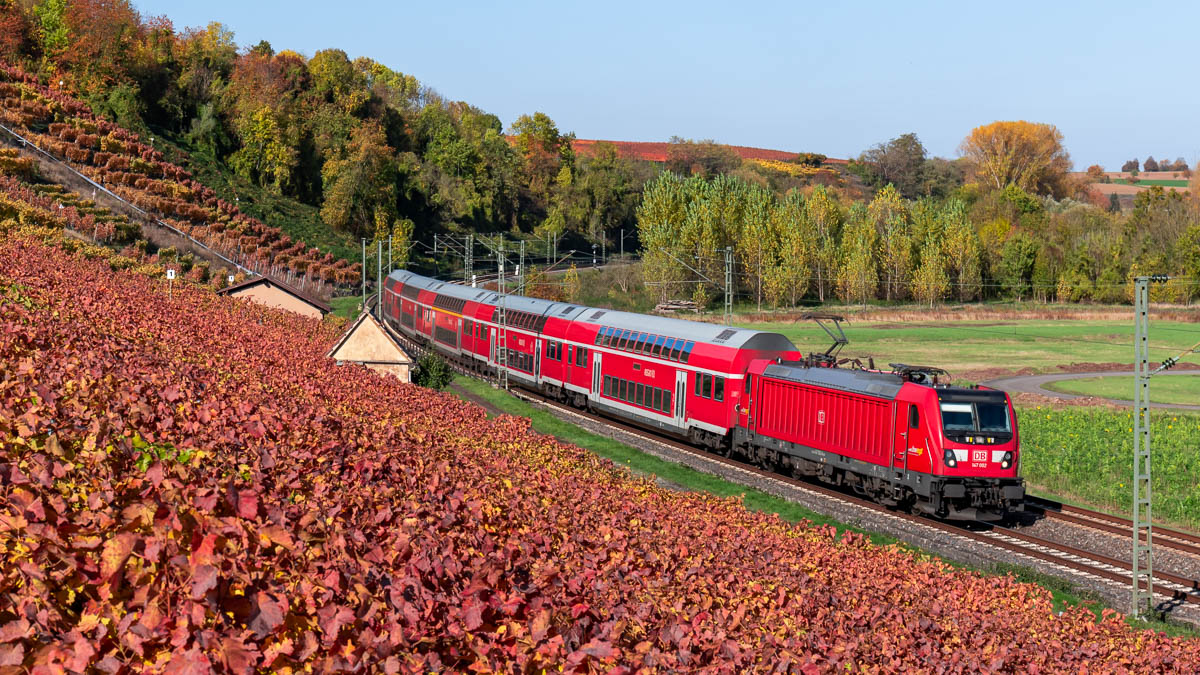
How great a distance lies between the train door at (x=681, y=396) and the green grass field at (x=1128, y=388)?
3029 cm

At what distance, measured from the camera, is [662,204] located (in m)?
113

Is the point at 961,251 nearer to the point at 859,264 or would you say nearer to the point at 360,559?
the point at 859,264

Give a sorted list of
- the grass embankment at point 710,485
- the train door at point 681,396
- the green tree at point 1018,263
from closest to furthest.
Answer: the grass embankment at point 710,485 → the train door at point 681,396 → the green tree at point 1018,263

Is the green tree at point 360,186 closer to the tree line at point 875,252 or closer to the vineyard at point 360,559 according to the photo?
the tree line at point 875,252

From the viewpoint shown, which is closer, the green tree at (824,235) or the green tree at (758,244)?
the green tree at (758,244)

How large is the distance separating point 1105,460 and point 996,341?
5388cm

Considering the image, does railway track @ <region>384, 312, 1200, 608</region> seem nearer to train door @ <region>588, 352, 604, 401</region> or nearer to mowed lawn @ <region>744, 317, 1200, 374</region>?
train door @ <region>588, 352, 604, 401</region>

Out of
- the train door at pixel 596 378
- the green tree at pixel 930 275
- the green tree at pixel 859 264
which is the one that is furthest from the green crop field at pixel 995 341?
the train door at pixel 596 378

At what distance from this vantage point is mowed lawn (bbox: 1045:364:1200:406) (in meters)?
57.1

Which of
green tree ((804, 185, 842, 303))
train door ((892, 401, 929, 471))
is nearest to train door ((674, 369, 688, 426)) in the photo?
train door ((892, 401, 929, 471))

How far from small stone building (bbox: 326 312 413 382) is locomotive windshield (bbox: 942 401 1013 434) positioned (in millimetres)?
16234

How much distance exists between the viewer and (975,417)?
25766 mm

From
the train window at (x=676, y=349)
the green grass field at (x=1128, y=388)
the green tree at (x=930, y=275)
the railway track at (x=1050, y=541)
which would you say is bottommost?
the railway track at (x=1050, y=541)

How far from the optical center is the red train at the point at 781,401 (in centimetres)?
2584
